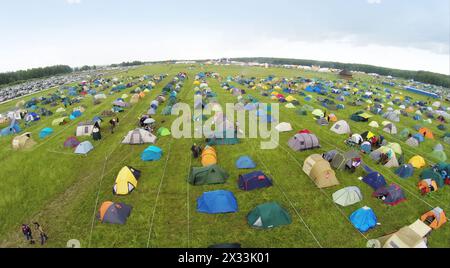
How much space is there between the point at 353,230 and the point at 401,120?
117 ft

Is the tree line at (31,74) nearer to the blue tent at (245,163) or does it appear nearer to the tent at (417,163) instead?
the blue tent at (245,163)

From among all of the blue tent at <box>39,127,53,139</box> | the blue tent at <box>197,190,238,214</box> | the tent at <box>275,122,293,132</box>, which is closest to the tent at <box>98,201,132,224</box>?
the blue tent at <box>197,190,238,214</box>

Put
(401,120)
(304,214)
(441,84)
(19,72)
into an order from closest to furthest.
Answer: (304,214) < (401,120) < (441,84) < (19,72)

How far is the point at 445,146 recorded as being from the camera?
3066 centimetres

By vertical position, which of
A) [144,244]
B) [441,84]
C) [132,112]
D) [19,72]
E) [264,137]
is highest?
[19,72]

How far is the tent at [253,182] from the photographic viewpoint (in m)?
18.9

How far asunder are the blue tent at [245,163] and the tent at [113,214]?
10189 mm

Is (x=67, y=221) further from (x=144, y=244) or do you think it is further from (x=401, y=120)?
(x=401, y=120)

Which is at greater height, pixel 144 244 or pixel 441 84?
pixel 441 84

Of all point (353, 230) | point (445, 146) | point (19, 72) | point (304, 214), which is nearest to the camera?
point (353, 230)

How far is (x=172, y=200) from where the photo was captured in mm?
18000

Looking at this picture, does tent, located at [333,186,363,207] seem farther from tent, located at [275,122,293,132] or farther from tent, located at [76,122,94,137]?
tent, located at [76,122,94,137]

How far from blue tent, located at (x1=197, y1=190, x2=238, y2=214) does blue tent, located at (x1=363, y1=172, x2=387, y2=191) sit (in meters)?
11.4

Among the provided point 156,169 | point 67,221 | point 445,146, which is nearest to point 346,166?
point 156,169
